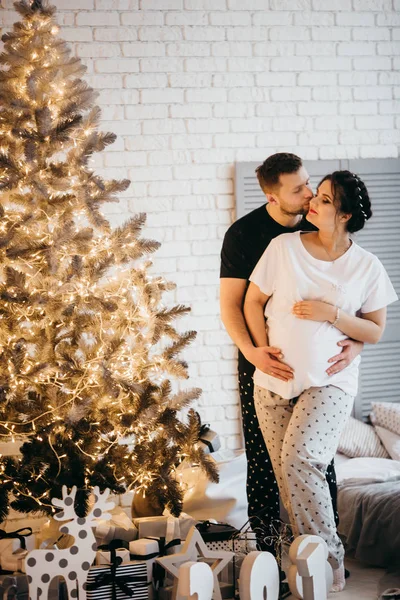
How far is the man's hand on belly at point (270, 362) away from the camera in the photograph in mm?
2754

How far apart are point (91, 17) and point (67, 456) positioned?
240 centimetres

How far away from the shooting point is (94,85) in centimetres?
436

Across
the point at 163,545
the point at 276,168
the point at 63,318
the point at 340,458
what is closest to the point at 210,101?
the point at 276,168

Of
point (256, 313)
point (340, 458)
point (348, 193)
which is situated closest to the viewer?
point (348, 193)

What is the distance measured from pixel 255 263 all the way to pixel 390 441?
1705mm

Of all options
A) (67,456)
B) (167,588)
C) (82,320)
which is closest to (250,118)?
(82,320)

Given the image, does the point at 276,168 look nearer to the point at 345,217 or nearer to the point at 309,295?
the point at 345,217

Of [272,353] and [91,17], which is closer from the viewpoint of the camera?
[272,353]

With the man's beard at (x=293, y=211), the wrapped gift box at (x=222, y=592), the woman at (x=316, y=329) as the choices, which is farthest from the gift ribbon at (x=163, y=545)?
the man's beard at (x=293, y=211)

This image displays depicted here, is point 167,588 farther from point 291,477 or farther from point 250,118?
point 250,118

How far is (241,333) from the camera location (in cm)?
294

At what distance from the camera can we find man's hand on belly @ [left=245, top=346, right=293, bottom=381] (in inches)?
108

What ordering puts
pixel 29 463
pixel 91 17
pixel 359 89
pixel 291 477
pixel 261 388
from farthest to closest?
pixel 359 89 < pixel 91 17 < pixel 29 463 < pixel 261 388 < pixel 291 477

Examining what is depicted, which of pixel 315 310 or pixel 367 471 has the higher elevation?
pixel 315 310
